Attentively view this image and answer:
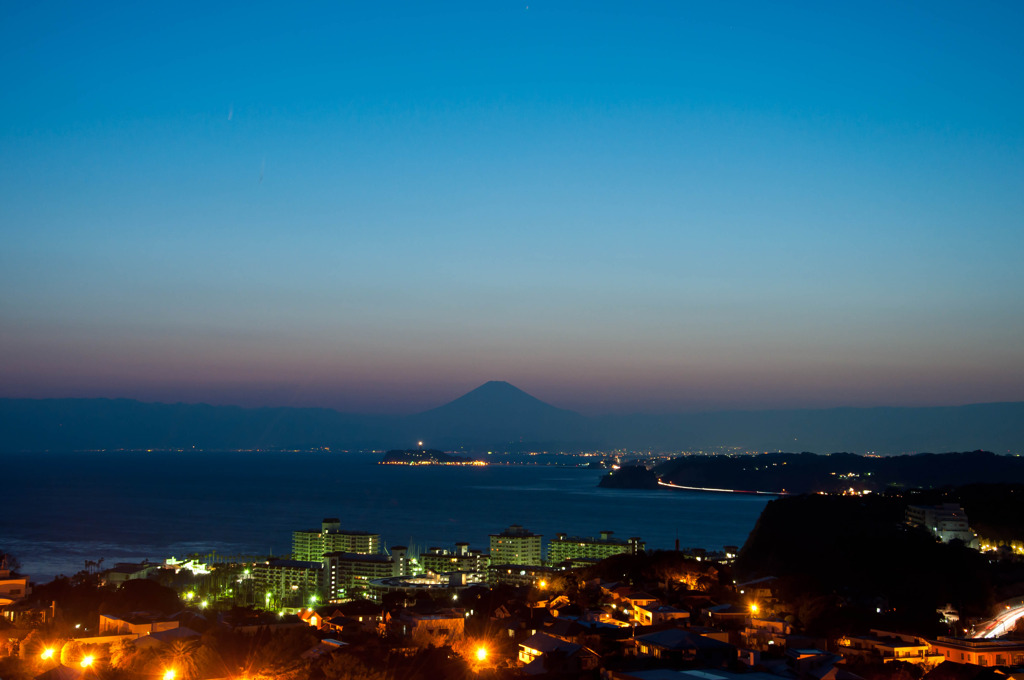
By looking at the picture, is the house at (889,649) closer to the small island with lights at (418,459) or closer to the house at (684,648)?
the house at (684,648)

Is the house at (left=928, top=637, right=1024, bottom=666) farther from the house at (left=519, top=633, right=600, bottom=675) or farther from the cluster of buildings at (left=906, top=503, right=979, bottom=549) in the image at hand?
the cluster of buildings at (left=906, top=503, right=979, bottom=549)

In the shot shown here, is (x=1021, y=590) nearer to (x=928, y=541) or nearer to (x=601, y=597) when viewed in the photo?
(x=928, y=541)

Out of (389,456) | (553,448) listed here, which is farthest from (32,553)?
(553,448)

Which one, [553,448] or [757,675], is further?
[553,448]

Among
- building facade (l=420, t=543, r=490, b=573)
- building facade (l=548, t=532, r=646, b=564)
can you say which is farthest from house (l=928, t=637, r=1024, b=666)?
building facade (l=548, t=532, r=646, b=564)

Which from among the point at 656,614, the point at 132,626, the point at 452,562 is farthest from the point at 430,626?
the point at 452,562
